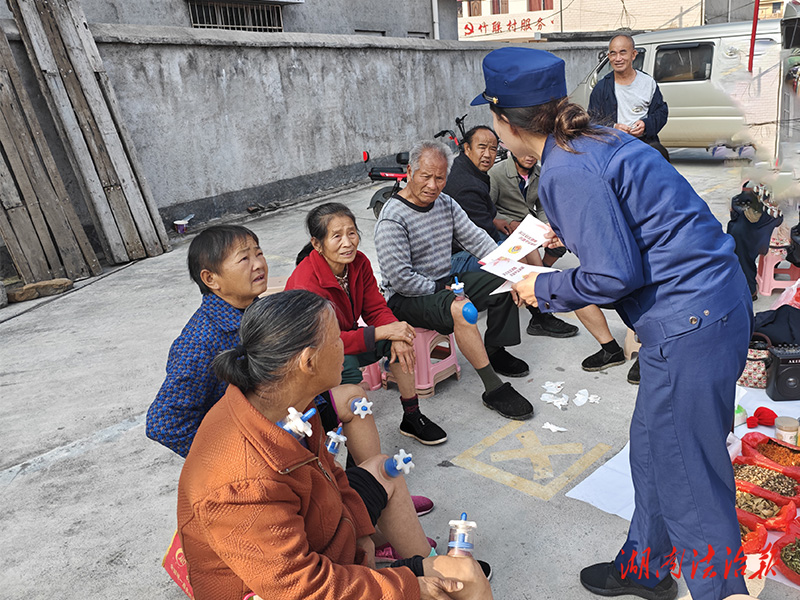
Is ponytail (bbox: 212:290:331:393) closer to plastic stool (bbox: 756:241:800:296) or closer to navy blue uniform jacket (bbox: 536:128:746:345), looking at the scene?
navy blue uniform jacket (bbox: 536:128:746:345)

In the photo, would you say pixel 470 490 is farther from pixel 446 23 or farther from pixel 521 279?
pixel 446 23

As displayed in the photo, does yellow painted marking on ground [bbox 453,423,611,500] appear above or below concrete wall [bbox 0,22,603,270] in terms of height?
below

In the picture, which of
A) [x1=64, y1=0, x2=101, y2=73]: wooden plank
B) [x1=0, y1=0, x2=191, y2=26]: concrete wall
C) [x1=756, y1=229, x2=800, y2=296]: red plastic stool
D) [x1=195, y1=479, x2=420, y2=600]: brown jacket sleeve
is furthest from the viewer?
[x1=0, y1=0, x2=191, y2=26]: concrete wall

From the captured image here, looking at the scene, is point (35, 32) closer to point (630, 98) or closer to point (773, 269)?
point (630, 98)

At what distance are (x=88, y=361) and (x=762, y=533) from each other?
4003mm

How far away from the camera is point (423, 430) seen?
10.5 feet

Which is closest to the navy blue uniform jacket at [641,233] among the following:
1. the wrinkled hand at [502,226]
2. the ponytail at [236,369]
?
the ponytail at [236,369]

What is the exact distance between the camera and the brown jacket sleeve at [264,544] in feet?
4.83

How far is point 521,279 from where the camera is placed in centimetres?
210

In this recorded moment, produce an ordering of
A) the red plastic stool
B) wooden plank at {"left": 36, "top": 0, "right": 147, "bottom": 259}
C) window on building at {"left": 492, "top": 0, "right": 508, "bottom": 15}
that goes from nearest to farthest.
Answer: the red plastic stool, wooden plank at {"left": 36, "top": 0, "right": 147, "bottom": 259}, window on building at {"left": 492, "top": 0, "right": 508, "bottom": 15}

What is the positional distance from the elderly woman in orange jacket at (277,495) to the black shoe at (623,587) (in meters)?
0.63

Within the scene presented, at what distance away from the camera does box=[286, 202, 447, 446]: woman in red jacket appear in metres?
2.98

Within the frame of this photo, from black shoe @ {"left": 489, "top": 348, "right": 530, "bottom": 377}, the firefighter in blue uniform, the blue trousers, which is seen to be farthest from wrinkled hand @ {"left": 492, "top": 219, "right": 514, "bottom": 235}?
the blue trousers

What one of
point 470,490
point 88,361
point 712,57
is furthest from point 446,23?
point 470,490
